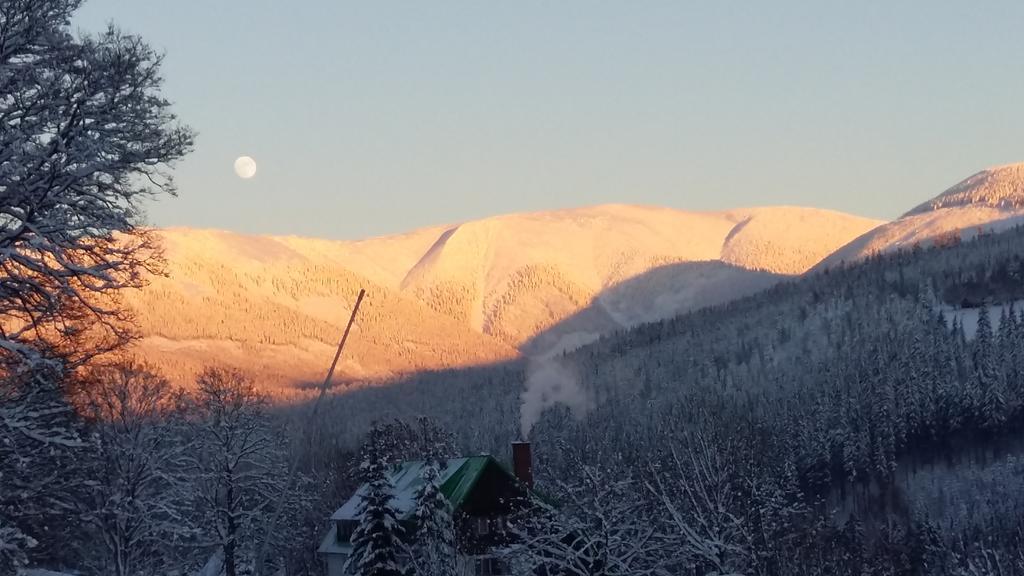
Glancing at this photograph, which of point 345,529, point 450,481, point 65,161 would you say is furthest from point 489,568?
point 65,161

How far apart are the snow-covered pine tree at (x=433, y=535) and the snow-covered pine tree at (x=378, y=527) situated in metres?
0.87

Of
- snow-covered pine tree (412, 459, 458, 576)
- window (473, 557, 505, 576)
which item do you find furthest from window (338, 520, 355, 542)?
snow-covered pine tree (412, 459, 458, 576)

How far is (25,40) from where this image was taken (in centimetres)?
1227

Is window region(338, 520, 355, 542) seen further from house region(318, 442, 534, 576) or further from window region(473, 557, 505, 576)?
window region(473, 557, 505, 576)

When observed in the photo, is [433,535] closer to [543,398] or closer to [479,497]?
[479,497]

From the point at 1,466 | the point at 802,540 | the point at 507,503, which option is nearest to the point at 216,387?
the point at 507,503

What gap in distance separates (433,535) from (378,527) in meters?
4.24

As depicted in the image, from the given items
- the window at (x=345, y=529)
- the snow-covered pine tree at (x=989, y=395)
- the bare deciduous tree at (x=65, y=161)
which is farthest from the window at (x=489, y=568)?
the snow-covered pine tree at (x=989, y=395)

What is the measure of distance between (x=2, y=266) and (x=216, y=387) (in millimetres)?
44742

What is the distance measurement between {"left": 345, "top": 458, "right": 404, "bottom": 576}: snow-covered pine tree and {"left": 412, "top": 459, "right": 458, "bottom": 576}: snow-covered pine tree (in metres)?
0.87

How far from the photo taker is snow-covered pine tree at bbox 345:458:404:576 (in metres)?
38.7

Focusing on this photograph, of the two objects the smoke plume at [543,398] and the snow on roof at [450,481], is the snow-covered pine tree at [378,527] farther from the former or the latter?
the smoke plume at [543,398]

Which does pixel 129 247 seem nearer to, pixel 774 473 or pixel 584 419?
pixel 774 473

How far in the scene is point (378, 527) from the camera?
128 ft
